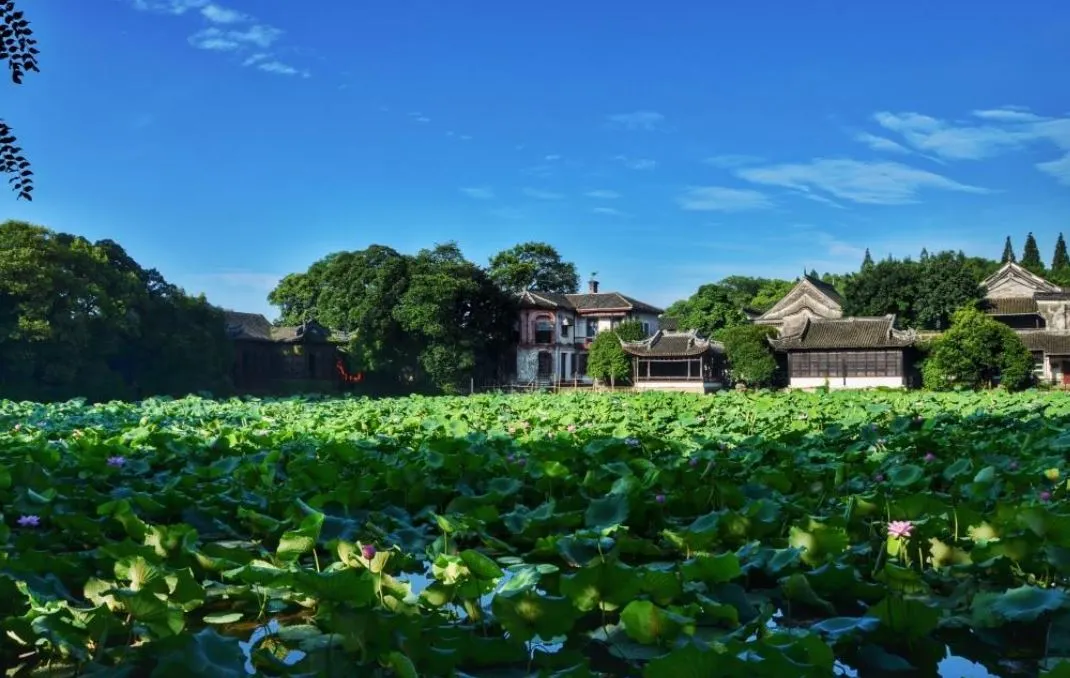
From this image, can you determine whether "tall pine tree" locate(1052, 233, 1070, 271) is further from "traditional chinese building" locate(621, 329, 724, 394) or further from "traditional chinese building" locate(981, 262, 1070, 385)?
"traditional chinese building" locate(621, 329, 724, 394)

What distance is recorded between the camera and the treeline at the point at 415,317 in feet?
102

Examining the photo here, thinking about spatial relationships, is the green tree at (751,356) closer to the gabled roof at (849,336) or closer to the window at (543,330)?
the gabled roof at (849,336)

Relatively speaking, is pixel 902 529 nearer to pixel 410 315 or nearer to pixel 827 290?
pixel 410 315

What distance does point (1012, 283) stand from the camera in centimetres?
4131

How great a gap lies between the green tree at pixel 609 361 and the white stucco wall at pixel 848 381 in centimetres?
690

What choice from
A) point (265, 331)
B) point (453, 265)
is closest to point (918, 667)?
point (453, 265)

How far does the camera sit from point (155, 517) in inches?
163

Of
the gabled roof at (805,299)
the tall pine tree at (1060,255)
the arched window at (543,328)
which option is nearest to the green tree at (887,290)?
the gabled roof at (805,299)

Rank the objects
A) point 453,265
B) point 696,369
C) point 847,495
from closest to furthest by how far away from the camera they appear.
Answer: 1. point 847,495
2. point 453,265
3. point 696,369

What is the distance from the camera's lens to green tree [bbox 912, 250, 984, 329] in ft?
117

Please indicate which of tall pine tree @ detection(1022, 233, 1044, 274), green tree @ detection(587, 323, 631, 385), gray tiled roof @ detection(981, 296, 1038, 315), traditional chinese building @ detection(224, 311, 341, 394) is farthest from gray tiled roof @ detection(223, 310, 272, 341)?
tall pine tree @ detection(1022, 233, 1044, 274)

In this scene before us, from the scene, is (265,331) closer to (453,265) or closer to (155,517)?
(453,265)

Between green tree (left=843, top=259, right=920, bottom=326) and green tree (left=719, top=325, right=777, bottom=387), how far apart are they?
6.76m

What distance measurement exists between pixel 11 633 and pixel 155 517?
1694 mm
